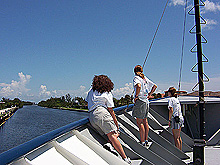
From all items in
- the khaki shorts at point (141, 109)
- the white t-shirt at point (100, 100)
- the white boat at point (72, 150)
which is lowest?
the white boat at point (72, 150)

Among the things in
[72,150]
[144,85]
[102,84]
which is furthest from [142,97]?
[72,150]

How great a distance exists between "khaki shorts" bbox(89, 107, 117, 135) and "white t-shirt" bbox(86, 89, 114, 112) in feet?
0.20

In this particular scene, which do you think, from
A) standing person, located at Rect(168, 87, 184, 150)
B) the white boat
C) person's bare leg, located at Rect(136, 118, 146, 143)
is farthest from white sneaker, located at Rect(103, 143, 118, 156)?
standing person, located at Rect(168, 87, 184, 150)

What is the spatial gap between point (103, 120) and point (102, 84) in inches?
18.6

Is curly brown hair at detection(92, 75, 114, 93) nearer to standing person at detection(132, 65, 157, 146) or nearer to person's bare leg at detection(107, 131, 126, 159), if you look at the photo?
person's bare leg at detection(107, 131, 126, 159)

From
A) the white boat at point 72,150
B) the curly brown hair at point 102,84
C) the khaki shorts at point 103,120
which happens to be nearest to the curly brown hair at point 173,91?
the white boat at point 72,150

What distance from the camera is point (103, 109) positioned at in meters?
3.04

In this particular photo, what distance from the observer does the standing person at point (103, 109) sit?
9.80 feet

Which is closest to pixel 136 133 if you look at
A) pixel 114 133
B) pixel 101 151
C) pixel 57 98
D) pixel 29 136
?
pixel 114 133

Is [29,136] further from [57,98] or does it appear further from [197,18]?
[57,98]

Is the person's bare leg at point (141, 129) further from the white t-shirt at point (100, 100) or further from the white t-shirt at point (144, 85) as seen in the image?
the white t-shirt at point (100, 100)

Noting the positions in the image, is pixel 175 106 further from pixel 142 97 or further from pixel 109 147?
pixel 109 147

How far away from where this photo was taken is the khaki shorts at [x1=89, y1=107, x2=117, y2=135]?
2988mm

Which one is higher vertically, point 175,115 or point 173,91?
point 173,91
